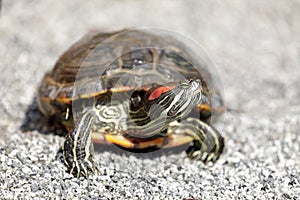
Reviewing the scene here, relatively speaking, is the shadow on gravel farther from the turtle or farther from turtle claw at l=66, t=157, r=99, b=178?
turtle claw at l=66, t=157, r=99, b=178

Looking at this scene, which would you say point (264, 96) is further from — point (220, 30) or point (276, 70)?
point (220, 30)

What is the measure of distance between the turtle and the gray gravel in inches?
7.2

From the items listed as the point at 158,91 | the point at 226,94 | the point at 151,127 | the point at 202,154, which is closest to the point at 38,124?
the point at 151,127

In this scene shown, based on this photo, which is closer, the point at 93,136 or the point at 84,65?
the point at 93,136

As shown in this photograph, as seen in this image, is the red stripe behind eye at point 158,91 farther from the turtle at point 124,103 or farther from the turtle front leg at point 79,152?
the turtle front leg at point 79,152

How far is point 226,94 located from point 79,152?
9.49ft

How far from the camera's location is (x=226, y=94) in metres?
6.27

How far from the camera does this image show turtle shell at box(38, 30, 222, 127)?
4.31 metres

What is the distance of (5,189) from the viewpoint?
353 cm

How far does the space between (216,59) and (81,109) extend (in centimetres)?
348

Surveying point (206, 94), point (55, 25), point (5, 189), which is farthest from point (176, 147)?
Result: point (55, 25)

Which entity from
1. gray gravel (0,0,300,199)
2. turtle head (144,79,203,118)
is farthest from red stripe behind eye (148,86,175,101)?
gray gravel (0,0,300,199)

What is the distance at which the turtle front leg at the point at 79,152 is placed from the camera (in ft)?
12.9

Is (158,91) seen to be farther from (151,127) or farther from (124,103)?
(124,103)
